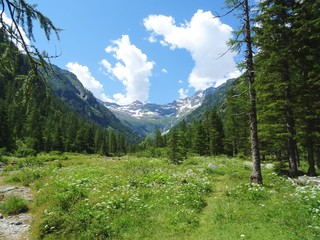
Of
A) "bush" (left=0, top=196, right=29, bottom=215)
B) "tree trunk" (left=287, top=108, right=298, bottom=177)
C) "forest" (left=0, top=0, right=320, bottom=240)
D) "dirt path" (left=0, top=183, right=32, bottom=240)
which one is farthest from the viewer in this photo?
"tree trunk" (left=287, top=108, right=298, bottom=177)

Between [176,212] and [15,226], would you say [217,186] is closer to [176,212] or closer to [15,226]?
[176,212]

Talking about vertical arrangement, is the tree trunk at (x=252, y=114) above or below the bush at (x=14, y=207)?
above

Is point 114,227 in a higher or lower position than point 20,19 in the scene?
lower

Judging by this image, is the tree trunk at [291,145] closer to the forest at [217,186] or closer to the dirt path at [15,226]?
the forest at [217,186]

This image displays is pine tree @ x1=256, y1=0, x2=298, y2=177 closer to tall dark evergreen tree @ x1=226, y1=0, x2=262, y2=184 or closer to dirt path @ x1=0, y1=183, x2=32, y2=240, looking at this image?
tall dark evergreen tree @ x1=226, y1=0, x2=262, y2=184

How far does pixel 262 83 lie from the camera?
21656 mm

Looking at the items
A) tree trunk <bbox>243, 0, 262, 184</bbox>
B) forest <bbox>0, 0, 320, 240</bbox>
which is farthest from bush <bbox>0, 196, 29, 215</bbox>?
tree trunk <bbox>243, 0, 262, 184</bbox>

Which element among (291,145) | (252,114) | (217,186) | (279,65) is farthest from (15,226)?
(279,65)

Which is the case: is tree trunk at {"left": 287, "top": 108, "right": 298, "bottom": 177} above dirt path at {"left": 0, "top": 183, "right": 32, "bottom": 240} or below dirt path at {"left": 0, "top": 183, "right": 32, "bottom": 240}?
above

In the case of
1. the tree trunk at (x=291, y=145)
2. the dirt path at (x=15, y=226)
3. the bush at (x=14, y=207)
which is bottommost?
the dirt path at (x=15, y=226)

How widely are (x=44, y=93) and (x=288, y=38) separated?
19.5 meters

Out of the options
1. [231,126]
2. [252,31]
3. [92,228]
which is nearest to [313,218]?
[92,228]

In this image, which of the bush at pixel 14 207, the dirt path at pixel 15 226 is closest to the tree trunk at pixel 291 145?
the dirt path at pixel 15 226

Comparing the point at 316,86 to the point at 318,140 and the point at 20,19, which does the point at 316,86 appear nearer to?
the point at 318,140
